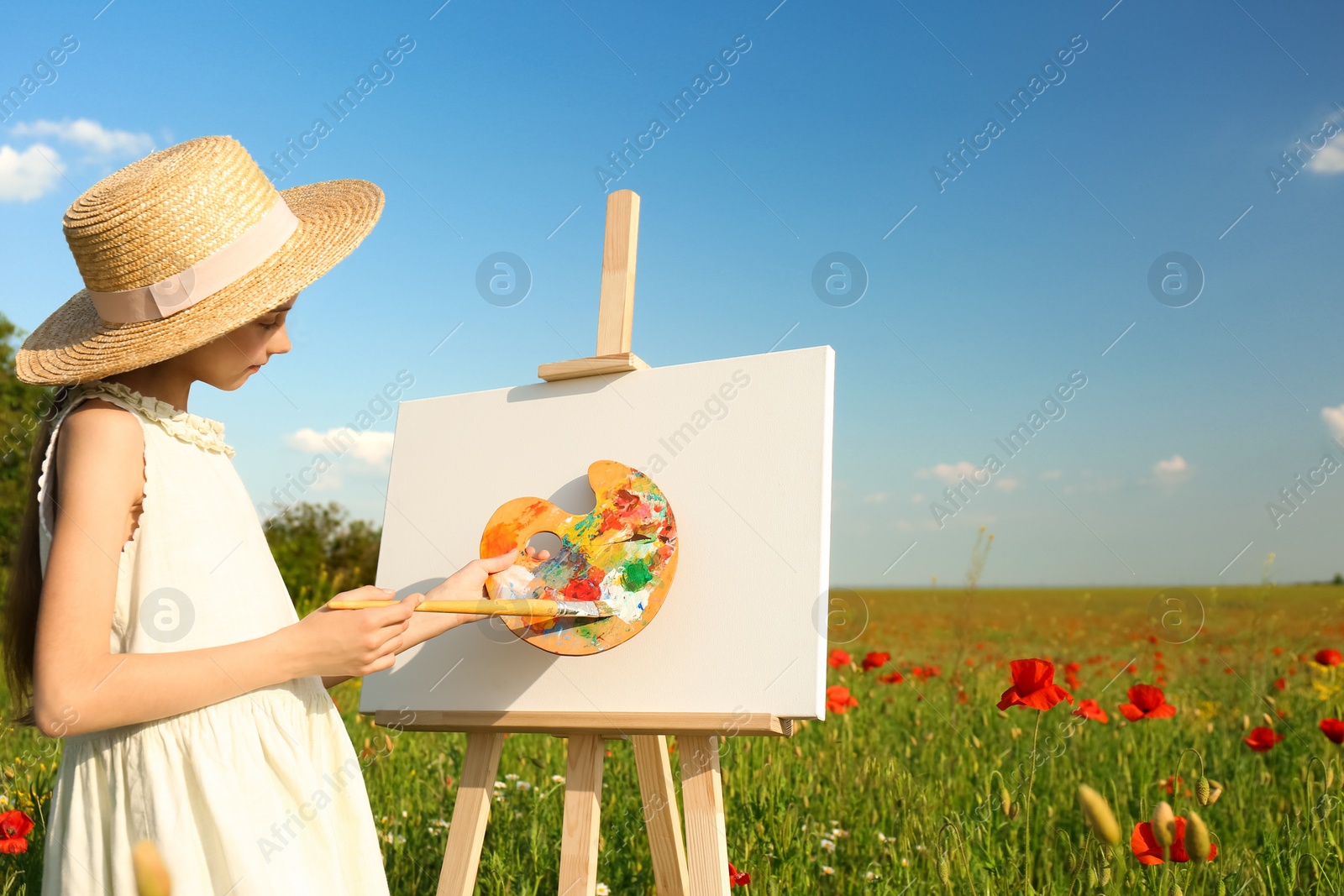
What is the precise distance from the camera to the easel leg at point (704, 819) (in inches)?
68.2

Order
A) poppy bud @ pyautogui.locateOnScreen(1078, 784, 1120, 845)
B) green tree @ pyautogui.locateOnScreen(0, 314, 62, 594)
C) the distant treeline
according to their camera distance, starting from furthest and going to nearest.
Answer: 1. green tree @ pyautogui.locateOnScreen(0, 314, 62, 594)
2. the distant treeline
3. poppy bud @ pyautogui.locateOnScreen(1078, 784, 1120, 845)

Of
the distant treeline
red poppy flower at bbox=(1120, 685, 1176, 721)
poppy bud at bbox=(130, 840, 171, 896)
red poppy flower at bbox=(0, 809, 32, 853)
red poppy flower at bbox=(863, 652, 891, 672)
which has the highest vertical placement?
the distant treeline

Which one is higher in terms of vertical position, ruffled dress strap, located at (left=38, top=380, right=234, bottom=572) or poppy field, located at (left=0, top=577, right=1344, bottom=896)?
ruffled dress strap, located at (left=38, top=380, right=234, bottom=572)

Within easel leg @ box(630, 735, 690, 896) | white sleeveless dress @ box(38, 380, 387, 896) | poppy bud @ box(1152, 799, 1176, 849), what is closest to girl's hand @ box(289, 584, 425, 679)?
white sleeveless dress @ box(38, 380, 387, 896)

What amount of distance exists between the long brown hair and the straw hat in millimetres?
130

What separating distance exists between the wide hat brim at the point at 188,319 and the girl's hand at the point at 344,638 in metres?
0.48

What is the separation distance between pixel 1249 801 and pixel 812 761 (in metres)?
1.41

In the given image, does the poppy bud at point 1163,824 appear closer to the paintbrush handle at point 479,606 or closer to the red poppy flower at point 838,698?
the paintbrush handle at point 479,606

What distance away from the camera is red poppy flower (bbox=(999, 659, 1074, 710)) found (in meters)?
1.96

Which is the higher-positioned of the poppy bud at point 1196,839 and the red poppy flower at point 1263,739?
the red poppy flower at point 1263,739

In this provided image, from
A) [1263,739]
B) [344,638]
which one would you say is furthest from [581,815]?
[1263,739]

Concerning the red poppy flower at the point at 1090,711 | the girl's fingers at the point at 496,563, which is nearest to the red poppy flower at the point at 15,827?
the girl's fingers at the point at 496,563

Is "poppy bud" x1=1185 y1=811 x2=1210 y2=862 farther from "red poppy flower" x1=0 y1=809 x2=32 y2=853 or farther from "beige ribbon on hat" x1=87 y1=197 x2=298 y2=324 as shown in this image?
"red poppy flower" x1=0 y1=809 x2=32 y2=853

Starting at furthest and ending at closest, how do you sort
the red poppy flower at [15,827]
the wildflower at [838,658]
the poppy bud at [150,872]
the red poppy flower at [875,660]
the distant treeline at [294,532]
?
the distant treeline at [294,532], the wildflower at [838,658], the red poppy flower at [875,660], the red poppy flower at [15,827], the poppy bud at [150,872]
